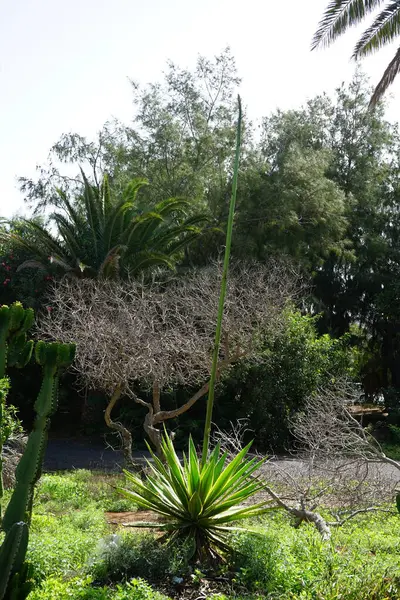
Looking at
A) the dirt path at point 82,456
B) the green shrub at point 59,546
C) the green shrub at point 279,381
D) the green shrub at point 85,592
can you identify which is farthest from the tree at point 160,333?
the green shrub at point 85,592

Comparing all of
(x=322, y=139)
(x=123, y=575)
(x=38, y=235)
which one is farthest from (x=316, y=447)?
(x=322, y=139)

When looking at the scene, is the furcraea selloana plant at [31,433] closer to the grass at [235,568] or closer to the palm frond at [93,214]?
the grass at [235,568]

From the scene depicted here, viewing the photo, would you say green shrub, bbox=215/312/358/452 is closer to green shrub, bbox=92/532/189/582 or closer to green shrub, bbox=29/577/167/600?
green shrub, bbox=92/532/189/582

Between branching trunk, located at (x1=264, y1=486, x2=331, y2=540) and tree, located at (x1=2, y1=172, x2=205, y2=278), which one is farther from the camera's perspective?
tree, located at (x1=2, y1=172, x2=205, y2=278)

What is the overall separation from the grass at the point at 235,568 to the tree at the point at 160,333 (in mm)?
4529

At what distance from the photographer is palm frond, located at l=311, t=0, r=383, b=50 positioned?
13977mm

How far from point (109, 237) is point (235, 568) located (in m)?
13.7

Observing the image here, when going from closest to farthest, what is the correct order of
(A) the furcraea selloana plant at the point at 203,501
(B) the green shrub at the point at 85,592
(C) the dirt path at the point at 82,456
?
(B) the green shrub at the point at 85,592, (A) the furcraea selloana plant at the point at 203,501, (C) the dirt path at the point at 82,456

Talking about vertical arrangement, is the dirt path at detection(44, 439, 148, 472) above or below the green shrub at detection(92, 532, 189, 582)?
below

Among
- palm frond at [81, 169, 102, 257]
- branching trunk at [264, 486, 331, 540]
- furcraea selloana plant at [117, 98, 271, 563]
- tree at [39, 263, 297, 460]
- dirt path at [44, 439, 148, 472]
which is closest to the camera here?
furcraea selloana plant at [117, 98, 271, 563]

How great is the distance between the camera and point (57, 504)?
10.2m

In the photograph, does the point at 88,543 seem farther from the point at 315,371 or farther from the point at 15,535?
the point at 315,371

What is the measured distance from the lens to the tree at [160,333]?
1288 cm

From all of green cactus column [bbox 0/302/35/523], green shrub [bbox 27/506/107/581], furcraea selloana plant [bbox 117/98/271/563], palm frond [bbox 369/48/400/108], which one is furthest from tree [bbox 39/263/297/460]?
green cactus column [bbox 0/302/35/523]
